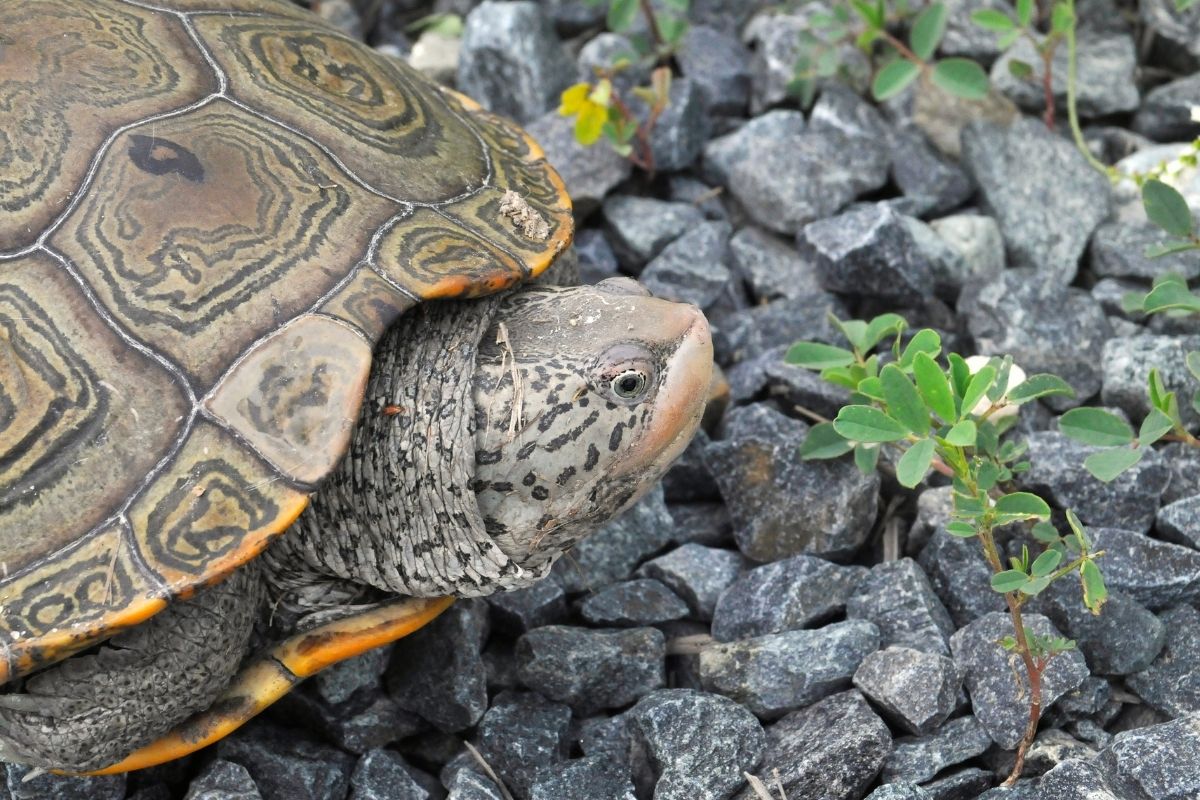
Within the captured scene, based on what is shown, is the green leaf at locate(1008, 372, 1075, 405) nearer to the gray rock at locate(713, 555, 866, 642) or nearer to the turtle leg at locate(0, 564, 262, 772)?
the gray rock at locate(713, 555, 866, 642)

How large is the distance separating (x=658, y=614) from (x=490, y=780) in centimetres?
54

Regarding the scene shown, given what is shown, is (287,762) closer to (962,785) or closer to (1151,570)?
(962,785)

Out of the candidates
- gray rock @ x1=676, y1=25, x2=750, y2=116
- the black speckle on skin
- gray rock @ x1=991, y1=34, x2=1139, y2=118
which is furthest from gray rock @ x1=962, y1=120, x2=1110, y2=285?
the black speckle on skin

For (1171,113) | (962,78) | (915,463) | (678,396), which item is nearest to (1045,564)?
(915,463)

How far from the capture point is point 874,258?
3416 millimetres

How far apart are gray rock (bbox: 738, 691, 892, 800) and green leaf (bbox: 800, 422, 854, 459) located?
612mm

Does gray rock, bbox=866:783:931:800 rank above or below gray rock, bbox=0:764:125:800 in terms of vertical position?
above

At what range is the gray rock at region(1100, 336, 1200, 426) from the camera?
3016mm

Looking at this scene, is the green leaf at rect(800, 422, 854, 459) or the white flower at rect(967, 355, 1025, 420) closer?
the white flower at rect(967, 355, 1025, 420)

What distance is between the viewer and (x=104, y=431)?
7.67 ft

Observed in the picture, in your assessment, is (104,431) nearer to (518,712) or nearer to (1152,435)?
(518,712)

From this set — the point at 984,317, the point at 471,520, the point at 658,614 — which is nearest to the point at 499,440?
the point at 471,520

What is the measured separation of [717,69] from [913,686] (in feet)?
7.90

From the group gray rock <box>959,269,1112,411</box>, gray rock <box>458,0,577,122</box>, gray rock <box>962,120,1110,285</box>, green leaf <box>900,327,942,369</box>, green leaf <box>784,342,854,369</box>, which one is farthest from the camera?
gray rock <box>458,0,577,122</box>
